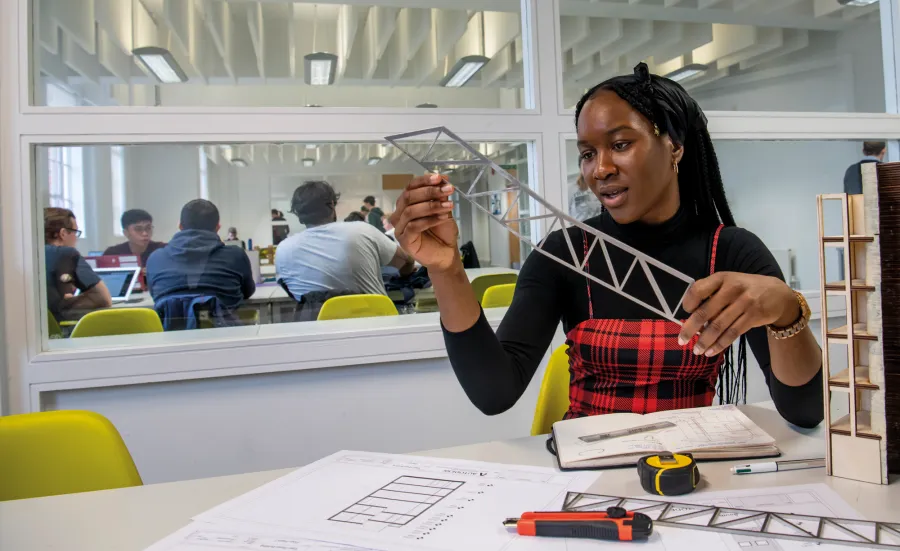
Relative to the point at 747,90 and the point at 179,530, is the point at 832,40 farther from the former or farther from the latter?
the point at 179,530

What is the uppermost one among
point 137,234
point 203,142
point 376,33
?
point 376,33

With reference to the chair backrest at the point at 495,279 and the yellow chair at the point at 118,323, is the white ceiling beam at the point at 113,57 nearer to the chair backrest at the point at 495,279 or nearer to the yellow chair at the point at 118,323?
the yellow chair at the point at 118,323

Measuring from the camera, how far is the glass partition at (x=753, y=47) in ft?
9.55

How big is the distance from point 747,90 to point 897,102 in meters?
0.72

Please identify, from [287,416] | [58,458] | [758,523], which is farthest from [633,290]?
[287,416]

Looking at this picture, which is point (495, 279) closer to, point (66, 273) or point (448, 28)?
point (448, 28)

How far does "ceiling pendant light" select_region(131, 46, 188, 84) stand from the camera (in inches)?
91.7

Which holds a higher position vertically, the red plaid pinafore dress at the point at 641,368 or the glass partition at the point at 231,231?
the glass partition at the point at 231,231

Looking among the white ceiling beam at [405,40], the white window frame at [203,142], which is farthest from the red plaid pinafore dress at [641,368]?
the white ceiling beam at [405,40]

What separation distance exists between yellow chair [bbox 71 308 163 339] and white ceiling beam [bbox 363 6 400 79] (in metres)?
1.29

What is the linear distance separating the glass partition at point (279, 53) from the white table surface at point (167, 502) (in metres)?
1.72

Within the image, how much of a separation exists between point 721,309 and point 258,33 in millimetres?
2248

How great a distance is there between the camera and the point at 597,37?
2.85m

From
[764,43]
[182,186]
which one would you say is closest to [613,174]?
[182,186]
